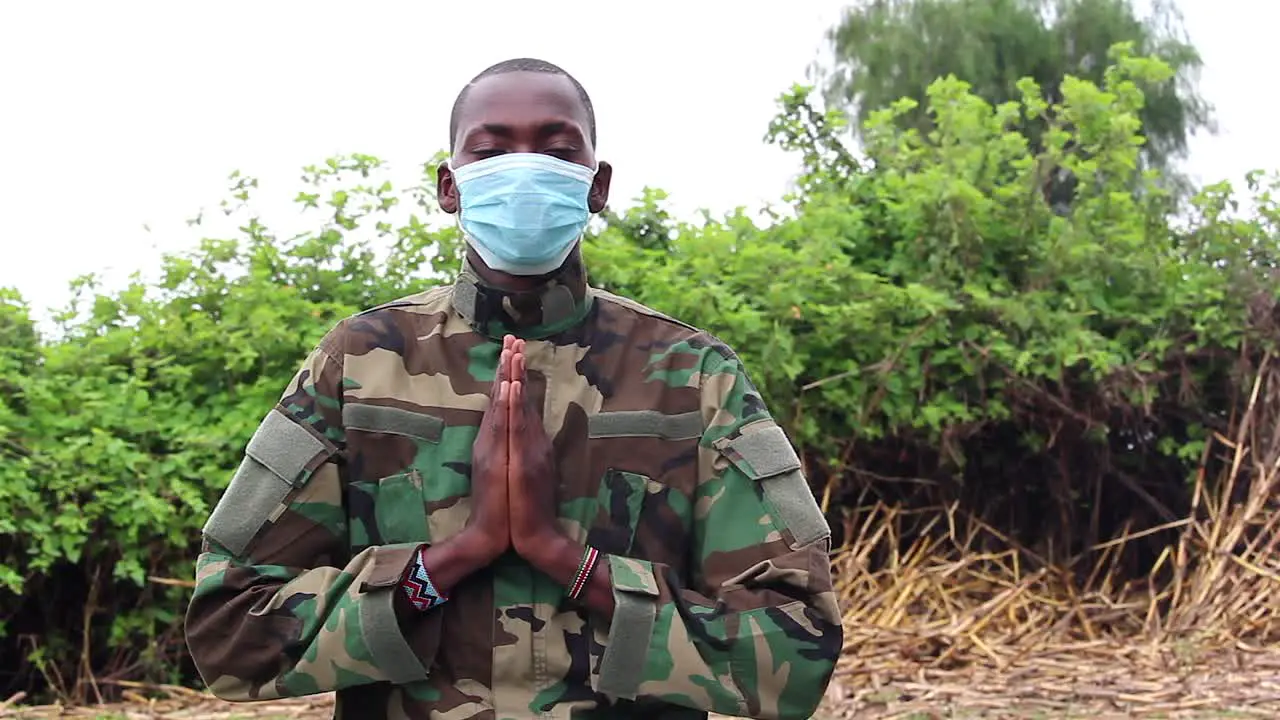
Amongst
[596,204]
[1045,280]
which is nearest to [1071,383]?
[1045,280]

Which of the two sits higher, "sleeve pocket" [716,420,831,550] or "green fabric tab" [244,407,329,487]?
"green fabric tab" [244,407,329,487]

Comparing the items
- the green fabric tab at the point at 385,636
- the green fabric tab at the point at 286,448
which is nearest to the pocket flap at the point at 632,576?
the green fabric tab at the point at 385,636

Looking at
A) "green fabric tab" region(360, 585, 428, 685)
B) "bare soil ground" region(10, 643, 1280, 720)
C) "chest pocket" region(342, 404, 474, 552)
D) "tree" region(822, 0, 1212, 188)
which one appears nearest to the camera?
"green fabric tab" region(360, 585, 428, 685)

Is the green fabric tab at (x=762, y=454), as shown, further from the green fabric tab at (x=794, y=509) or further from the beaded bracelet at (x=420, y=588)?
the beaded bracelet at (x=420, y=588)

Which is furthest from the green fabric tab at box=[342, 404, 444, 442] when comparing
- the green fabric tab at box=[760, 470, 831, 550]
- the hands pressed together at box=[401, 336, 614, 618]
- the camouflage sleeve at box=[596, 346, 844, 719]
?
the green fabric tab at box=[760, 470, 831, 550]

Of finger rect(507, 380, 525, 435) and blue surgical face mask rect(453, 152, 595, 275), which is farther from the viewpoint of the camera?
blue surgical face mask rect(453, 152, 595, 275)

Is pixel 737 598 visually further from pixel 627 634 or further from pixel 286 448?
pixel 286 448

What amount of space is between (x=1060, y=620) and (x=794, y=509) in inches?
192

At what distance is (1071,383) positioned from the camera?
6.66 m

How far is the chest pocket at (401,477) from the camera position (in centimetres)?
191

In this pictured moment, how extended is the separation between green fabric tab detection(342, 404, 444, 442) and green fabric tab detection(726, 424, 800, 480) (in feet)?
1.39

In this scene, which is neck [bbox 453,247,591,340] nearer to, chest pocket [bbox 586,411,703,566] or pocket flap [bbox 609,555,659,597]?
chest pocket [bbox 586,411,703,566]

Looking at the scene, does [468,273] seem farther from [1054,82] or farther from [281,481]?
[1054,82]

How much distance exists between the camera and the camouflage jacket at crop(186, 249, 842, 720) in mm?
1847
